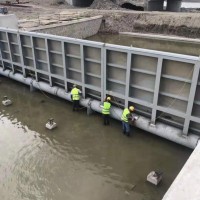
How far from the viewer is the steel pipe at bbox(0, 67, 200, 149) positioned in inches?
287

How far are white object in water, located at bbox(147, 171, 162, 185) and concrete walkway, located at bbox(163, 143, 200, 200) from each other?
83.5 inches

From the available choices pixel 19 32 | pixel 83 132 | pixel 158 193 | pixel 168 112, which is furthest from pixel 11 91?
pixel 158 193

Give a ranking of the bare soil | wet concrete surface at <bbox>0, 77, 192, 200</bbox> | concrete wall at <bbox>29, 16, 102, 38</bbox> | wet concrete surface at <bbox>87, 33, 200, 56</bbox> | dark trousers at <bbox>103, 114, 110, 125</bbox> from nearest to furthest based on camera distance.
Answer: wet concrete surface at <bbox>0, 77, 192, 200</bbox>
dark trousers at <bbox>103, 114, 110, 125</bbox>
concrete wall at <bbox>29, 16, 102, 38</bbox>
wet concrete surface at <bbox>87, 33, 200, 56</bbox>
the bare soil

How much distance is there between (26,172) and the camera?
6.89 metres

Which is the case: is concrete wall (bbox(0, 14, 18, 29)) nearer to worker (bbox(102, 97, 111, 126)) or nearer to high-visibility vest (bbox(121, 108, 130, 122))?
worker (bbox(102, 97, 111, 126))

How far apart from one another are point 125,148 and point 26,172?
123 inches

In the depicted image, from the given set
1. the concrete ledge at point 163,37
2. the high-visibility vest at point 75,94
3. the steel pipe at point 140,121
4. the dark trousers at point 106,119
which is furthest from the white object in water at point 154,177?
the concrete ledge at point 163,37

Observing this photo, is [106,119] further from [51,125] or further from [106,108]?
[51,125]

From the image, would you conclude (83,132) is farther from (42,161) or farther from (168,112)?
(168,112)

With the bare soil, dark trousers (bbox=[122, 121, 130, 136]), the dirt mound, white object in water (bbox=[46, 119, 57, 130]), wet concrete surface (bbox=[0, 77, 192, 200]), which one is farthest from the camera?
the dirt mound

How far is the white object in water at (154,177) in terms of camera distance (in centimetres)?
629

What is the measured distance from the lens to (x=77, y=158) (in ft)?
24.5

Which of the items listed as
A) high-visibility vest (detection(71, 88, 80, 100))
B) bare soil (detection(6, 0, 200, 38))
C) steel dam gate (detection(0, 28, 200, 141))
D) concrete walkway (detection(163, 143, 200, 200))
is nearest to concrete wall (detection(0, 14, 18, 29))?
steel dam gate (detection(0, 28, 200, 141))

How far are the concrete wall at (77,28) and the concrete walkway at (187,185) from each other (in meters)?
16.1
